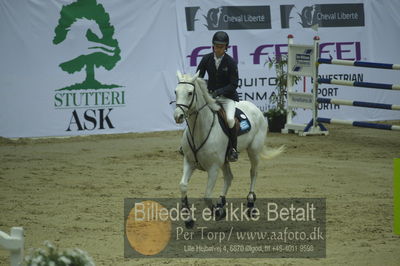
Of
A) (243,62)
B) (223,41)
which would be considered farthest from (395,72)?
(223,41)

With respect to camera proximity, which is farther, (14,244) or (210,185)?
(210,185)

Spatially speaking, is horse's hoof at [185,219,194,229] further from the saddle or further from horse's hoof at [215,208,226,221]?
the saddle

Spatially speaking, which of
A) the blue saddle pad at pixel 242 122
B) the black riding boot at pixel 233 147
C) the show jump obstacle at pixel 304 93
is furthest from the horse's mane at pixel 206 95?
the show jump obstacle at pixel 304 93

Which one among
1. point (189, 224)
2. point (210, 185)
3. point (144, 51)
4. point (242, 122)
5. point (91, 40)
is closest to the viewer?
point (189, 224)

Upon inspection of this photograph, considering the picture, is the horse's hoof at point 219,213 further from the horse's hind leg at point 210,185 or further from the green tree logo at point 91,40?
the green tree logo at point 91,40

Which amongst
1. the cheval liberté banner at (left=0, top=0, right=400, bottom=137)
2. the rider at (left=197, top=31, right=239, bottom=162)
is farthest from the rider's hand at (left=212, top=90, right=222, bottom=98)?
the cheval liberté banner at (left=0, top=0, right=400, bottom=137)

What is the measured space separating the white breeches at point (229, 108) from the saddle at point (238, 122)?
0.05 meters

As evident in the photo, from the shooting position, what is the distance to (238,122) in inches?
396

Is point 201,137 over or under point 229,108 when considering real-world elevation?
under

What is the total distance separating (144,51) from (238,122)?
26.3ft

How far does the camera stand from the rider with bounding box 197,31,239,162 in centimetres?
979

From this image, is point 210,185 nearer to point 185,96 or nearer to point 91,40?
point 185,96

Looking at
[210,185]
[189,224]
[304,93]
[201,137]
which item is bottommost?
[189,224]

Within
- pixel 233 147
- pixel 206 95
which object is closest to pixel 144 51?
pixel 233 147
